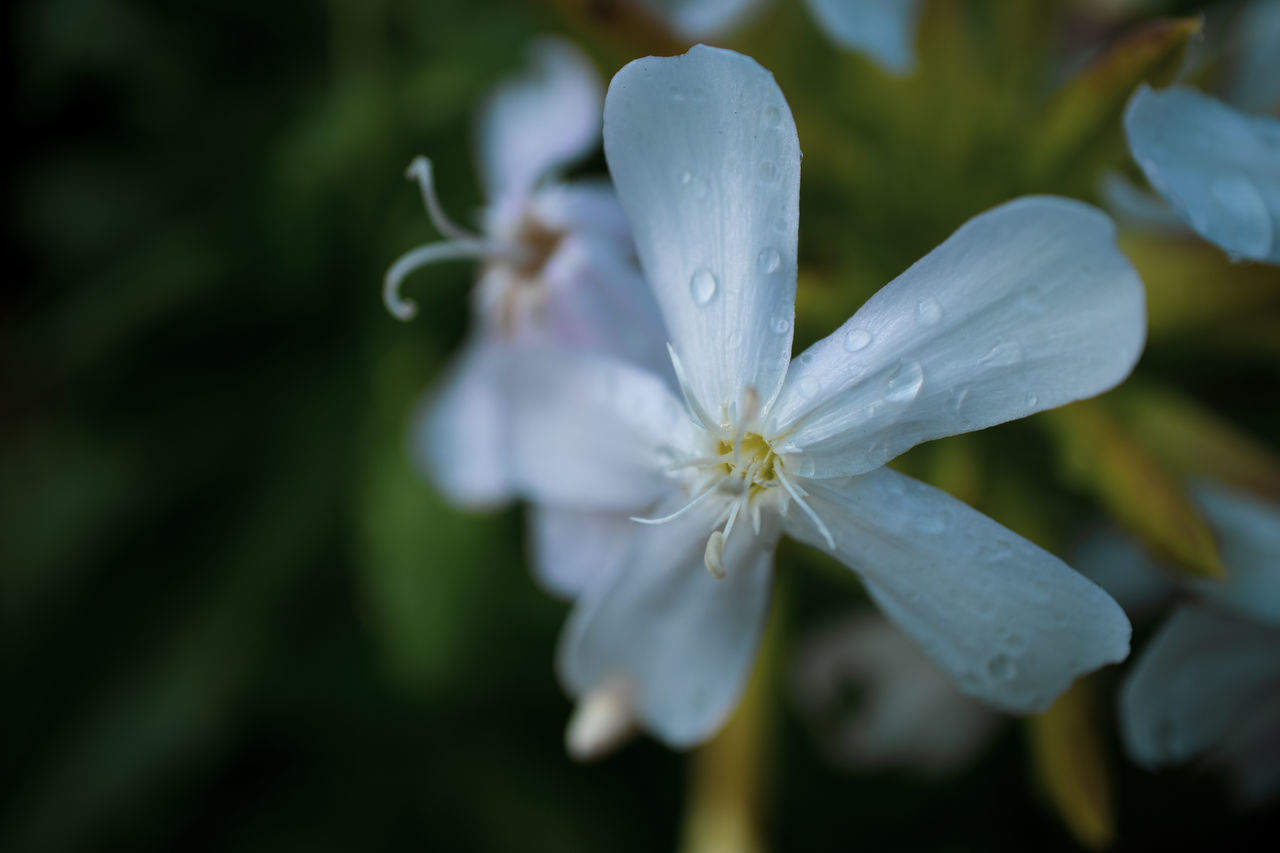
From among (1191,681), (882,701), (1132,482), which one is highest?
(1132,482)

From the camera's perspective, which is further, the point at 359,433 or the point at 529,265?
the point at 359,433

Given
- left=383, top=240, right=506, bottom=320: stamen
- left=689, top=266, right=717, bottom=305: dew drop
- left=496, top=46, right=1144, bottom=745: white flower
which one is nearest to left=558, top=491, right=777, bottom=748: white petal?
left=496, top=46, right=1144, bottom=745: white flower

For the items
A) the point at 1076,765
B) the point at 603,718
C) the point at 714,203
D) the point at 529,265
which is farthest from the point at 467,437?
the point at 1076,765

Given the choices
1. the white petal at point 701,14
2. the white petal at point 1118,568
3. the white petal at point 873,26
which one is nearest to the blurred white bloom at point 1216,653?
the white petal at point 1118,568

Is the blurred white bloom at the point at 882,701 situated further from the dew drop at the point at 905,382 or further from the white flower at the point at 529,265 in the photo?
the dew drop at the point at 905,382

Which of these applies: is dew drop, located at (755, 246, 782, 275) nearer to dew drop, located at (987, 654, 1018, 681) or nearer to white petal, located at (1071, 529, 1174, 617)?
dew drop, located at (987, 654, 1018, 681)

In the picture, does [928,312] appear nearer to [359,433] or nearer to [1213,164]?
[1213,164]

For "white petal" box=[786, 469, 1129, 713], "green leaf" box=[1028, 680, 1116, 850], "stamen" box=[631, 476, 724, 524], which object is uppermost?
"stamen" box=[631, 476, 724, 524]
